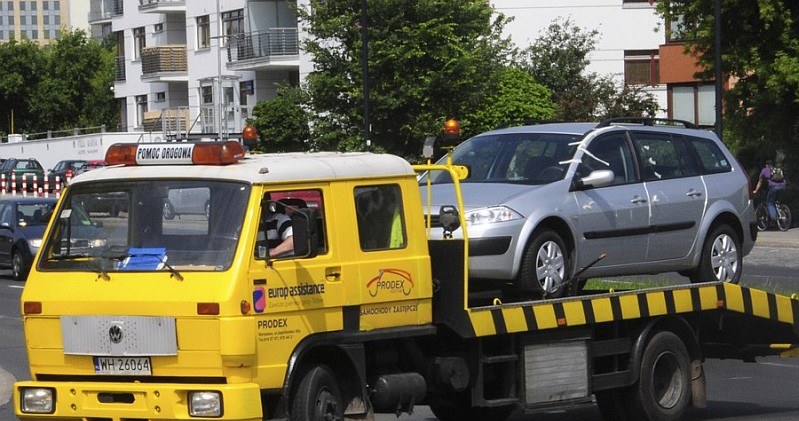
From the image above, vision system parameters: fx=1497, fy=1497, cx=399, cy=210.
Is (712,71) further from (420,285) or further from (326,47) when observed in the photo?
(420,285)

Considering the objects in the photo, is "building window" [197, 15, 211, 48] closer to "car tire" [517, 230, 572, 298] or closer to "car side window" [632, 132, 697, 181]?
"car side window" [632, 132, 697, 181]

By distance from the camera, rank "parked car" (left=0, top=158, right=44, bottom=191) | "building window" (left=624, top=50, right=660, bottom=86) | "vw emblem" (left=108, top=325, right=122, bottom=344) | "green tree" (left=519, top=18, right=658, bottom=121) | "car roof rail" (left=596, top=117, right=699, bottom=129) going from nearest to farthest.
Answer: "vw emblem" (left=108, top=325, right=122, bottom=344), "car roof rail" (left=596, top=117, right=699, bottom=129), "green tree" (left=519, top=18, right=658, bottom=121), "building window" (left=624, top=50, right=660, bottom=86), "parked car" (left=0, top=158, right=44, bottom=191)

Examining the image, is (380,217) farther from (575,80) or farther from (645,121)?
(575,80)

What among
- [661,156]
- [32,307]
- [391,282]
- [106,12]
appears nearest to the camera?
[32,307]

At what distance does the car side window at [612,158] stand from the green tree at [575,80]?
2993 cm

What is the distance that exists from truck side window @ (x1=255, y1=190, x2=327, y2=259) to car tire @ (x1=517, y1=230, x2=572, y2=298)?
294 centimetres

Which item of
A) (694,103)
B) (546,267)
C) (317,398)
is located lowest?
(317,398)

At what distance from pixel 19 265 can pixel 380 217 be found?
20360 millimetres

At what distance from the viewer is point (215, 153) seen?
8.70 m

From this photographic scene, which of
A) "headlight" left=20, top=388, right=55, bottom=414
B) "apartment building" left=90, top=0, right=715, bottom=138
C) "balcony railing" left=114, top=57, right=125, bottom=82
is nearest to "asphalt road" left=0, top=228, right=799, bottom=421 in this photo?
"headlight" left=20, top=388, right=55, bottom=414

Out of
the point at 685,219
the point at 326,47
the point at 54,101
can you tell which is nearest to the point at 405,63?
the point at 326,47

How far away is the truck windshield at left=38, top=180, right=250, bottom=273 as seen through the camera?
27.7 feet

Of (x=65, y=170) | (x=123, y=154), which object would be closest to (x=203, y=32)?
(x=65, y=170)

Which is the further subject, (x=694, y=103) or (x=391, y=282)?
(x=694, y=103)
